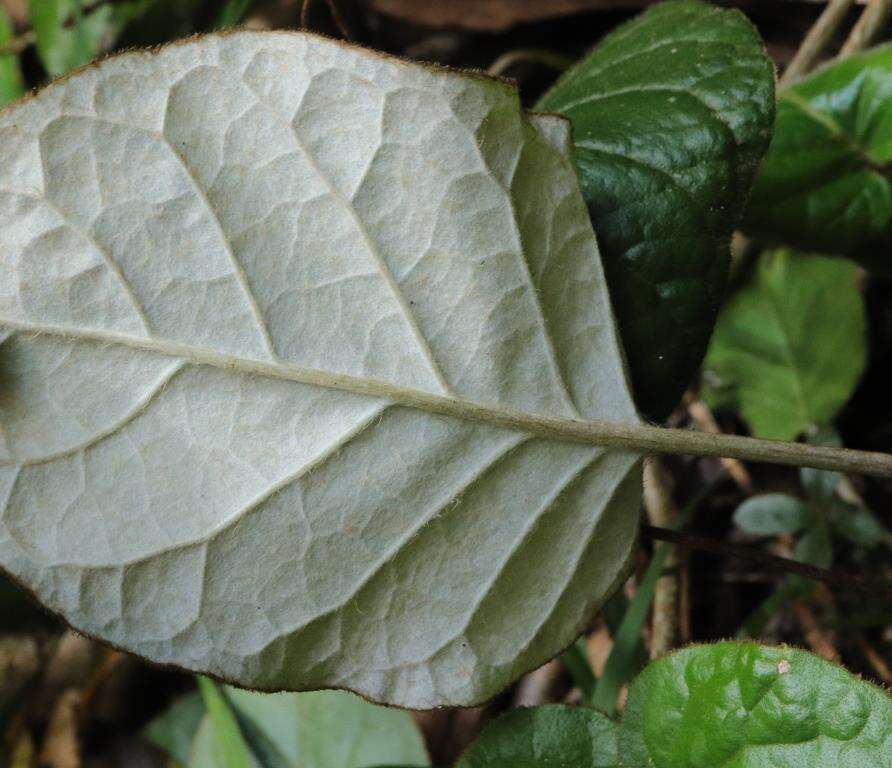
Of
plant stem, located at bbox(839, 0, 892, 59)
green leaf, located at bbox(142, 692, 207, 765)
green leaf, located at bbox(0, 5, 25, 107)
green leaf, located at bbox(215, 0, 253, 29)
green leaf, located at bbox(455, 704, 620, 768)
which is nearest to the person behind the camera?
green leaf, located at bbox(455, 704, 620, 768)

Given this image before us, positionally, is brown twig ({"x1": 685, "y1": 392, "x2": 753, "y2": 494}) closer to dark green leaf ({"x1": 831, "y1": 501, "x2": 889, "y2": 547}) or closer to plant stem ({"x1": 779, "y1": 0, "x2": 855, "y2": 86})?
dark green leaf ({"x1": 831, "y1": 501, "x2": 889, "y2": 547})

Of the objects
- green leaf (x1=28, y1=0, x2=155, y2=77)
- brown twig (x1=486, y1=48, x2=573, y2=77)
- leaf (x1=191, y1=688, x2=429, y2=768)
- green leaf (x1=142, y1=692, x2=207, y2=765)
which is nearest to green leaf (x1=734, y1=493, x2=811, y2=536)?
leaf (x1=191, y1=688, x2=429, y2=768)

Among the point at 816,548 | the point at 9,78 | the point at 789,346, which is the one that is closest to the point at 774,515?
the point at 816,548

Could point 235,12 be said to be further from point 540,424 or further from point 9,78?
point 540,424

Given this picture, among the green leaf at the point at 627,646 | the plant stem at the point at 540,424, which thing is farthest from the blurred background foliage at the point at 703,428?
the plant stem at the point at 540,424

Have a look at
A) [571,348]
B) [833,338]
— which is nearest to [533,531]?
[571,348]

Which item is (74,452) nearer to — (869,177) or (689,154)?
(689,154)
